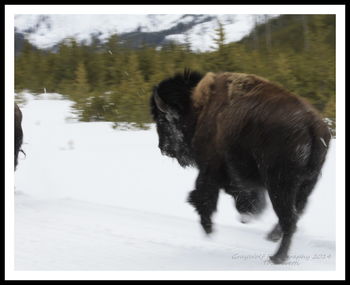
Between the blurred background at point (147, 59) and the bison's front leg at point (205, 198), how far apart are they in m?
3.72

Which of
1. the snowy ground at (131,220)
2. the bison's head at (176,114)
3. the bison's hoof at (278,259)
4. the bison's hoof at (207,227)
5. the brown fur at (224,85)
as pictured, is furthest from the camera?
the bison's head at (176,114)

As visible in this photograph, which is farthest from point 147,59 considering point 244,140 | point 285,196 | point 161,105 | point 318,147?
point 285,196

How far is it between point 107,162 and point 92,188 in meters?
0.97

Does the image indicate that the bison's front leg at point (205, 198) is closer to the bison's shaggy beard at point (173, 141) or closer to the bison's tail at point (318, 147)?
the bison's shaggy beard at point (173, 141)

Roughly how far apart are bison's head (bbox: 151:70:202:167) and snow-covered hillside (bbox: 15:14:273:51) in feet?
4.03

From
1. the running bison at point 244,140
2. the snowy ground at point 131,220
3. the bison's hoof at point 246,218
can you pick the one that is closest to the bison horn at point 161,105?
the running bison at point 244,140

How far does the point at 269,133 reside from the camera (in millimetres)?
5043

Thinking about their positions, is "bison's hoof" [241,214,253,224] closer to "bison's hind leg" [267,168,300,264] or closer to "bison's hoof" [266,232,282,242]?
"bison's hoof" [266,232,282,242]

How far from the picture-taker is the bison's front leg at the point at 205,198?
18.7 ft

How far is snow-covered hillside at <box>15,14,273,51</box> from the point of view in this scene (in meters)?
7.33

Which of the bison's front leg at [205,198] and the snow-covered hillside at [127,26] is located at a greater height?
the snow-covered hillside at [127,26]

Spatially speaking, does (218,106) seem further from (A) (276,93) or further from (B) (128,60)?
(B) (128,60)

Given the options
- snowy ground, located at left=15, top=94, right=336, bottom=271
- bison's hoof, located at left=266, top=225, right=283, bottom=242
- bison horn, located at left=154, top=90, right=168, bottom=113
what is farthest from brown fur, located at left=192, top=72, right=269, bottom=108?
bison's hoof, located at left=266, top=225, right=283, bottom=242

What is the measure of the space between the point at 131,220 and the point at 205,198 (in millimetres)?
1176
